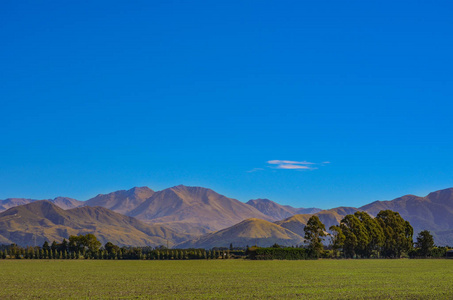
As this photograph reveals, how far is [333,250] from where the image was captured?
142 m

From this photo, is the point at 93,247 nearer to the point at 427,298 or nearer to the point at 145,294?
the point at 145,294

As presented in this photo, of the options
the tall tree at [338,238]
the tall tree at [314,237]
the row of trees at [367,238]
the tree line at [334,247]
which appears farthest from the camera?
the row of trees at [367,238]

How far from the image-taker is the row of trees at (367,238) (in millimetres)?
139000

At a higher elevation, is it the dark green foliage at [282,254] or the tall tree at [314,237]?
the tall tree at [314,237]

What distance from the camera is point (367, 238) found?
461ft

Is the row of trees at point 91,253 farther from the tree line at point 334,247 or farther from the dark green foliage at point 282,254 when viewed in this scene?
the dark green foliage at point 282,254

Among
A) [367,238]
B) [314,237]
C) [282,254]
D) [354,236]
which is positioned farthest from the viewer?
[367,238]

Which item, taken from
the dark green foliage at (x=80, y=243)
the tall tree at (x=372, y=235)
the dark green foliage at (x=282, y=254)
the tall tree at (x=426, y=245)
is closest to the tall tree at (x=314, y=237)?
the dark green foliage at (x=282, y=254)

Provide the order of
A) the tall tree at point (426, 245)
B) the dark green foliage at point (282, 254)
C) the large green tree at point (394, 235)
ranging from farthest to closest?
the tall tree at point (426, 245) → the large green tree at point (394, 235) → the dark green foliage at point (282, 254)

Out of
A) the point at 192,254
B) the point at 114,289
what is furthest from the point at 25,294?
the point at 192,254

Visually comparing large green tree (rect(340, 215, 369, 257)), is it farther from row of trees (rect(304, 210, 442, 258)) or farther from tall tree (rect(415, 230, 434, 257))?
tall tree (rect(415, 230, 434, 257))

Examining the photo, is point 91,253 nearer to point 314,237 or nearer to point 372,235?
point 314,237

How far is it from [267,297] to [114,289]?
14644mm

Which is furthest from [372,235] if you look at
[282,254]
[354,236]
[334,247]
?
[282,254]
